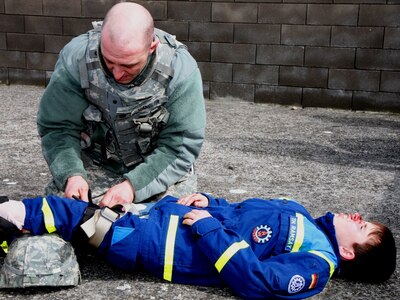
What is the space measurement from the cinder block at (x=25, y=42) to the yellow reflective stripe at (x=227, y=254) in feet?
18.9

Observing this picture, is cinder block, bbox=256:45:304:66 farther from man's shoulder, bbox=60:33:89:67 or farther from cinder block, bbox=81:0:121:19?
man's shoulder, bbox=60:33:89:67

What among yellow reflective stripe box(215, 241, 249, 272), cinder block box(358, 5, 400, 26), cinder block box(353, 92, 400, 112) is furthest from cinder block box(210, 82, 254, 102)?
yellow reflective stripe box(215, 241, 249, 272)

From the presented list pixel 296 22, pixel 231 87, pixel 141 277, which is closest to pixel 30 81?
pixel 231 87

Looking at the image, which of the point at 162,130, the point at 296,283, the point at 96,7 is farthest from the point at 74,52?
the point at 96,7

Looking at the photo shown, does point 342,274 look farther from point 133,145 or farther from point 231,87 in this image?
point 231,87

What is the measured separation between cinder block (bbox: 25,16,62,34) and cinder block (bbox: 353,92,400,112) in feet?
11.7

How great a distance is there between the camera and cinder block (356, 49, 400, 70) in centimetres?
644

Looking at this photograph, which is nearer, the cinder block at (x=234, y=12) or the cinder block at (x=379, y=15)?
the cinder block at (x=379, y=15)

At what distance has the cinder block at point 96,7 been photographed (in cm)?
724

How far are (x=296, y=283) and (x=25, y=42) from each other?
6.07 m

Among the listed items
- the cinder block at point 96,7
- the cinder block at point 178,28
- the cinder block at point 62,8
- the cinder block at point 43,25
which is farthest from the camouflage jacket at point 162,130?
the cinder block at point 43,25

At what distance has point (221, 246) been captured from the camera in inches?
96.2

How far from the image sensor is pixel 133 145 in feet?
10.3

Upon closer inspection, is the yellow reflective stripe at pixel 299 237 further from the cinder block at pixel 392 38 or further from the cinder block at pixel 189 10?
the cinder block at pixel 189 10
